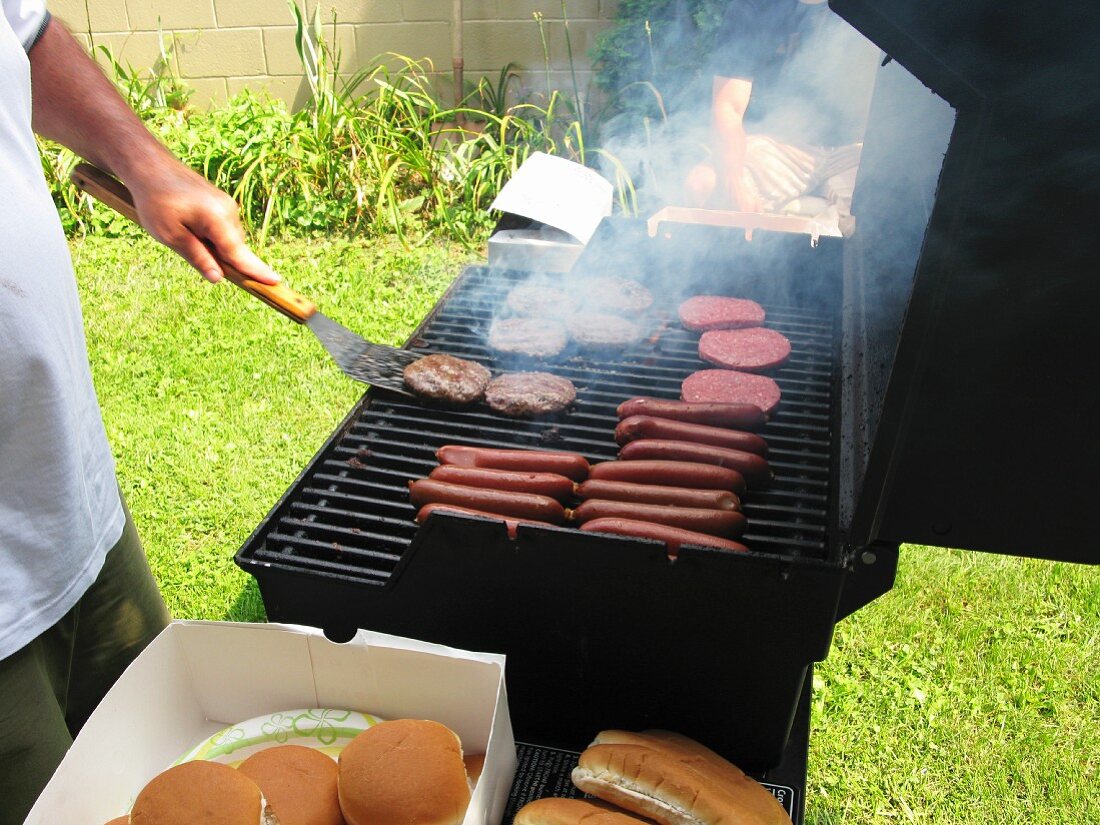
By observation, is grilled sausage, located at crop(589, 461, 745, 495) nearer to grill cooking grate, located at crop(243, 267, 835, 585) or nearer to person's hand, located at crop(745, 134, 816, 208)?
grill cooking grate, located at crop(243, 267, 835, 585)

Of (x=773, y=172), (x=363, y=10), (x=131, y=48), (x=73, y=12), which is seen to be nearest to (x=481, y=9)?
(x=363, y=10)

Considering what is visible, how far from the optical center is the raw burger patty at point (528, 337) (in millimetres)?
3395

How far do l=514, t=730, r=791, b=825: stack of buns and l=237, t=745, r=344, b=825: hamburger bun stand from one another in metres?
0.38

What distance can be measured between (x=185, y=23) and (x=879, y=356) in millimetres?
8392

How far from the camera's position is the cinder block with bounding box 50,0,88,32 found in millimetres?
8305

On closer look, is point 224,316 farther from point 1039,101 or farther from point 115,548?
point 1039,101

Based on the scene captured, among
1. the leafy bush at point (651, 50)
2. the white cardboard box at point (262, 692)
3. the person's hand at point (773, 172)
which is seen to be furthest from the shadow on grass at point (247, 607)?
the leafy bush at point (651, 50)

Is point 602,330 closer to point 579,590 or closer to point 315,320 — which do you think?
point 315,320

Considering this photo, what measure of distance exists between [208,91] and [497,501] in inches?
313

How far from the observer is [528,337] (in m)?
3.47

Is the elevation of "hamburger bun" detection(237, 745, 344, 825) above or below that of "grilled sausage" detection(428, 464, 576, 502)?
below

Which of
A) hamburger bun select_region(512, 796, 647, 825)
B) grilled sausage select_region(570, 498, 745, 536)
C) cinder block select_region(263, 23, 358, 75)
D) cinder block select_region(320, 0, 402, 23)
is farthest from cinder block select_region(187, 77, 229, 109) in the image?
hamburger bun select_region(512, 796, 647, 825)

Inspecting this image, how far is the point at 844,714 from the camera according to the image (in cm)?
341

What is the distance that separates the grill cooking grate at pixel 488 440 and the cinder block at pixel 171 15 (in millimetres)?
6278
